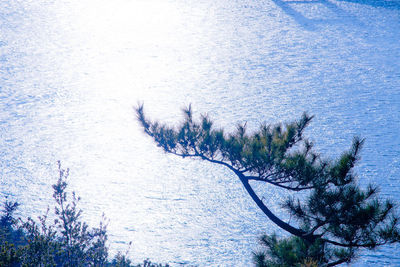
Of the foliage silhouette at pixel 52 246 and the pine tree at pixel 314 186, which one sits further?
the foliage silhouette at pixel 52 246

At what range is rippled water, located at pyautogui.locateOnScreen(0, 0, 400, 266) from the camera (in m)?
2.16

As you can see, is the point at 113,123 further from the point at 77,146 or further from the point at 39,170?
the point at 39,170

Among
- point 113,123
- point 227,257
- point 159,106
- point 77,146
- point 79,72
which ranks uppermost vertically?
point 79,72

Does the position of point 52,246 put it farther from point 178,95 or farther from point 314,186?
point 178,95

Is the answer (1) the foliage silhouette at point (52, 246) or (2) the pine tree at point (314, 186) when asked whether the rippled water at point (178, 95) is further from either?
(2) the pine tree at point (314, 186)

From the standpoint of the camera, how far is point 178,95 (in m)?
3.41

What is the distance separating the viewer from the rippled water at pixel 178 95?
2.16 m

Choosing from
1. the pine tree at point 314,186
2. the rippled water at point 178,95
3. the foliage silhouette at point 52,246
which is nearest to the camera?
the pine tree at point 314,186

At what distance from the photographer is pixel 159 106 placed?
3.24 meters

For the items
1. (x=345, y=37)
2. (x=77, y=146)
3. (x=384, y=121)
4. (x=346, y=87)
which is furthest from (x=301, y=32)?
(x=77, y=146)

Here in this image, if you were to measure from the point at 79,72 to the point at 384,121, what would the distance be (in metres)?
2.42

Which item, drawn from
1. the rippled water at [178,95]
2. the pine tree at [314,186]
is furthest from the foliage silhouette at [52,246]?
the pine tree at [314,186]

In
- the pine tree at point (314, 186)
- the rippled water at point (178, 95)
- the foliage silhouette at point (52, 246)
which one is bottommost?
the foliage silhouette at point (52, 246)

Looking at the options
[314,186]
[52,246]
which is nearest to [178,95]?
[52,246]
